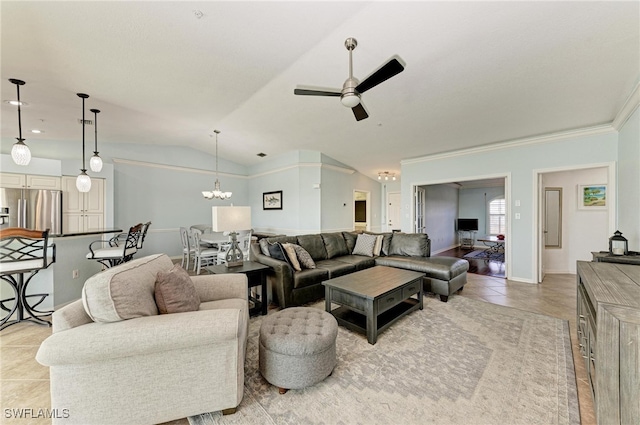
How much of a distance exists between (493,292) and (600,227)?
2769 millimetres

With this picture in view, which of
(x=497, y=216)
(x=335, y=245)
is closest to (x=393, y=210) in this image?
(x=497, y=216)

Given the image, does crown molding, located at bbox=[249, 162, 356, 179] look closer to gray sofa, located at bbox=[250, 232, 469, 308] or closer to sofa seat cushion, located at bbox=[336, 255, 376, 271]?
gray sofa, located at bbox=[250, 232, 469, 308]

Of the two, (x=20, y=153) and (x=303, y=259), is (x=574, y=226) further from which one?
(x=20, y=153)

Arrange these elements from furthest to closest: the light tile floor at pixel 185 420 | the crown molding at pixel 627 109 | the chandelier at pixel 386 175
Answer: the chandelier at pixel 386 175 < the crown molding at pixel 627 109 < the light tile floor at pixel 185 420

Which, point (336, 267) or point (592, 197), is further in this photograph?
point (592, 197)

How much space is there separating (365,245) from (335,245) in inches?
23.3

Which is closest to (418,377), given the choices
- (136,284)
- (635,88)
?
(136,284)

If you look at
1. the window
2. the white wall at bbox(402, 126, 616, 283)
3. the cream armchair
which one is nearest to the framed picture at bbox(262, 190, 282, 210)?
the white wall at bbox(402, 126, 616, 283)

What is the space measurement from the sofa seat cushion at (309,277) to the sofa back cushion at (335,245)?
860mm

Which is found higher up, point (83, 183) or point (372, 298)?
point (83, 183)

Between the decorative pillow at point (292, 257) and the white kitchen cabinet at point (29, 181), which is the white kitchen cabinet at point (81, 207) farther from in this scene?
the decorative pillow at point (292, 257)

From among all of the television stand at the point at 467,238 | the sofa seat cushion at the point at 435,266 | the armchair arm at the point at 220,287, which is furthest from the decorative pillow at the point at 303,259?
the television stand at the point at 467,238

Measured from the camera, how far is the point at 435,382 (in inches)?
71.2

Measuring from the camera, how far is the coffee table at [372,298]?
93.0 inches
